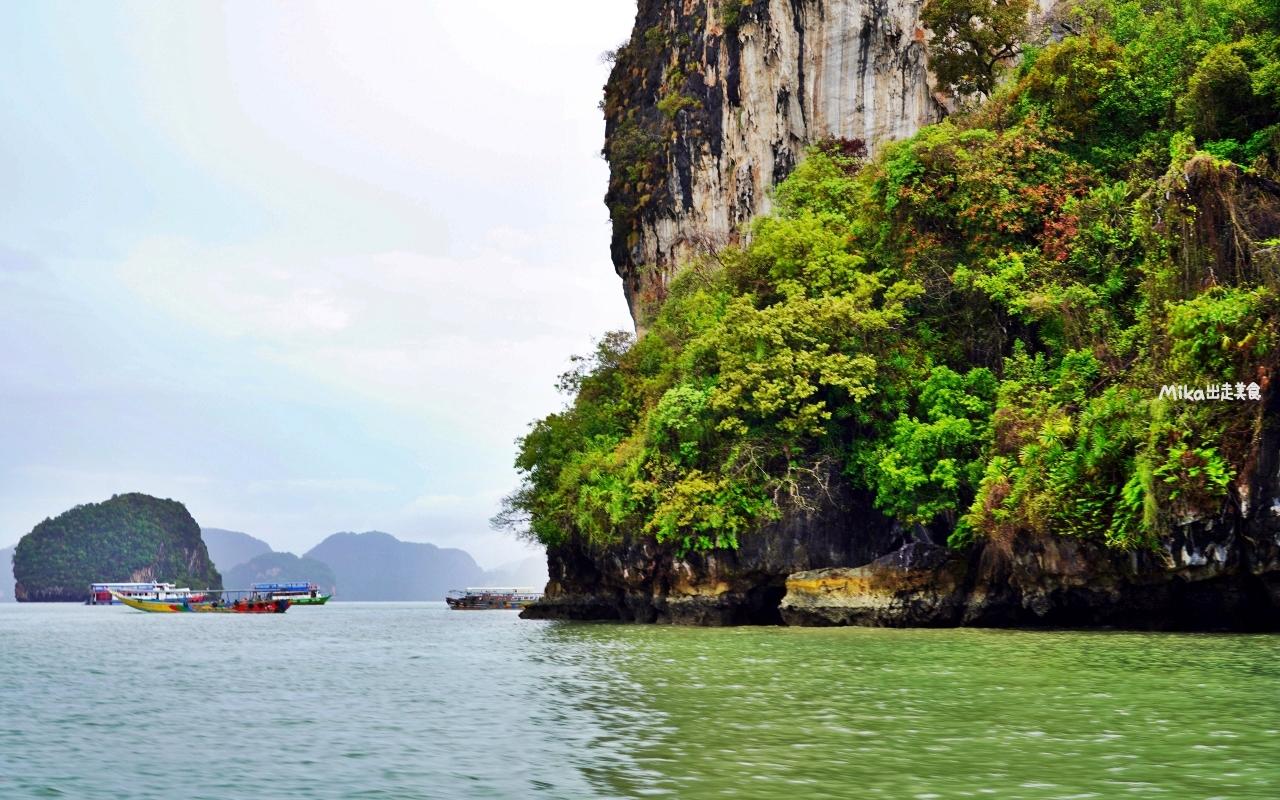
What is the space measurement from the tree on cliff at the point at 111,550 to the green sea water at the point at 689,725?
451ft

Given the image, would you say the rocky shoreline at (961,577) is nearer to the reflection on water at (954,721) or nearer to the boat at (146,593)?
the reflection on water at (954,721)

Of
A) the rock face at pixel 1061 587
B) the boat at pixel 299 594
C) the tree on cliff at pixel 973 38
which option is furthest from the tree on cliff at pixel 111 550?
the rock face at pixel 1061 587

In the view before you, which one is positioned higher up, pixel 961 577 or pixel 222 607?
pixel 961 577

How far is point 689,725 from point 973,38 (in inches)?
1279

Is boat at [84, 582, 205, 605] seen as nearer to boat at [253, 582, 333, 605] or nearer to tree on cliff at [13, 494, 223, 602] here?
boat at [253, 582, 333, 605]

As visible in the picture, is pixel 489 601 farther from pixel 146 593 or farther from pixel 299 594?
pixel 146 593

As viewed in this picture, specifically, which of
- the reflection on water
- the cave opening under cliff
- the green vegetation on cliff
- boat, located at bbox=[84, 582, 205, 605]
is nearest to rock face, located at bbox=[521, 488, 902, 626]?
the cave opening under cliff

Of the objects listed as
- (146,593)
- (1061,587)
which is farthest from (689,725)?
(146,593)

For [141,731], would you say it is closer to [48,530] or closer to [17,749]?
[17,749]

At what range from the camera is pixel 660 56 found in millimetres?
47719

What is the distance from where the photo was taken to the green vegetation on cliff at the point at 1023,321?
65.8 ft

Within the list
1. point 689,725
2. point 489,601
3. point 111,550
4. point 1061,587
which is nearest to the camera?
point 689,725

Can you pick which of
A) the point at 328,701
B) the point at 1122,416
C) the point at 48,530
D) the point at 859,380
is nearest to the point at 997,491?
the point at 1122,416

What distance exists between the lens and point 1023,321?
2592cm
